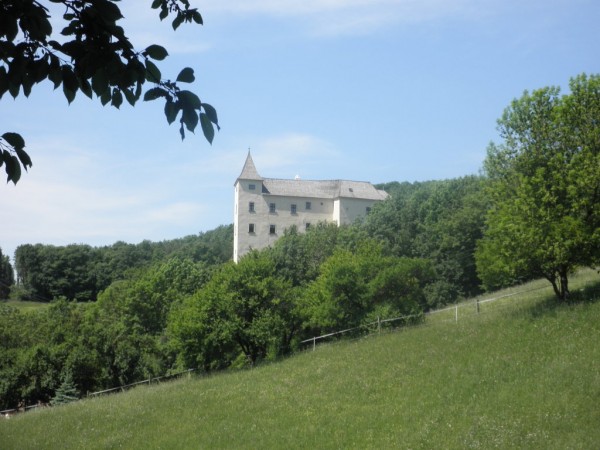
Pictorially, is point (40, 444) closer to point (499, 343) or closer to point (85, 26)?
point (499, 343)

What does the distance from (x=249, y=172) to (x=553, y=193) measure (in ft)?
201

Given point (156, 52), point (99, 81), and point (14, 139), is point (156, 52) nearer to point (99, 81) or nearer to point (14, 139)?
point (99, 81)

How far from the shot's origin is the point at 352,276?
4369 cm

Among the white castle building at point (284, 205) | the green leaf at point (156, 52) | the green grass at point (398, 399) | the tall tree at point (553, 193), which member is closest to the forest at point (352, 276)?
the tall tree at point (553, 193)

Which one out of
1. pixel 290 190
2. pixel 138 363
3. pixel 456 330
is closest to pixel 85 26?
pixel 456 330

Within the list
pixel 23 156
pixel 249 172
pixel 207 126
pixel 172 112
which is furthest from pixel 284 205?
pixel 207 126

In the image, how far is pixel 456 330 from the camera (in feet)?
114

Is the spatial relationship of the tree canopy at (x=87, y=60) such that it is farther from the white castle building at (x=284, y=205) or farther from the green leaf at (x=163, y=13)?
the white castle building at (x=284, y=205)

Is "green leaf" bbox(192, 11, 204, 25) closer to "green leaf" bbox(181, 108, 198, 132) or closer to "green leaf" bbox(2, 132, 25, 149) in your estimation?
"green leaf" bbox(181, 108, 198, 132)

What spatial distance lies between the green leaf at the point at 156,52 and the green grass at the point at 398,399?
16447 millimetres

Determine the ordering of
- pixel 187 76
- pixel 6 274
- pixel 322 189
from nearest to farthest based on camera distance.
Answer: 1. pixel 187 76
2. pixel 322 189
3. pixel 6 274

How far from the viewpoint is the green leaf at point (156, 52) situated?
4.50 metres

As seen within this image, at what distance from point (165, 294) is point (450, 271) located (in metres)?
28.7

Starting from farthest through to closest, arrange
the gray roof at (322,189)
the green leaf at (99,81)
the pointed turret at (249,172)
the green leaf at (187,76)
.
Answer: the gray roof at (322,189) < the pointed turret at (249,172) < the green leaf at (99,81) < the green leaf at (187,76)
